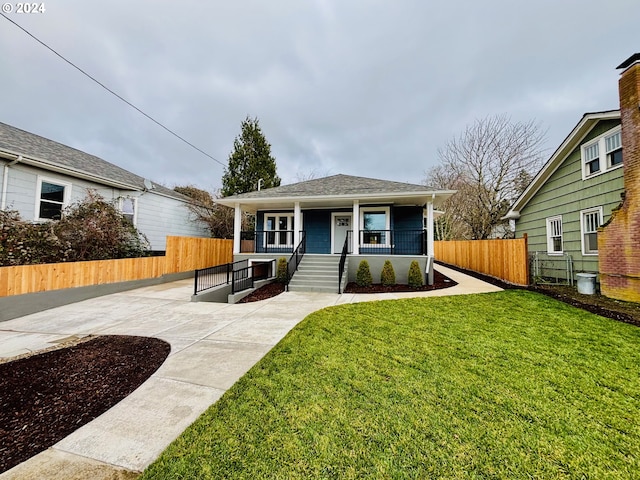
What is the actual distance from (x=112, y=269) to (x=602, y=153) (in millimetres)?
16424

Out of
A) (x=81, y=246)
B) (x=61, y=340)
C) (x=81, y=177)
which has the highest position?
(x=81, y=177)

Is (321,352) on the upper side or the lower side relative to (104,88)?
lower

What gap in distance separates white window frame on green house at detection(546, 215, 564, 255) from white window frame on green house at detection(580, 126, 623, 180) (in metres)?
2.01

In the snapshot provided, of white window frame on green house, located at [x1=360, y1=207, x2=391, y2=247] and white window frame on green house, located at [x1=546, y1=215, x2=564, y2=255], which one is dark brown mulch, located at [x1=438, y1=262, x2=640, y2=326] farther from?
white window frame on green house, located at [x1=360, y1=207, x2=391, y2=247]

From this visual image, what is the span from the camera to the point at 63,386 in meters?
3.15

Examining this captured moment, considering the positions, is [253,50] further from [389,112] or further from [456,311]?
[456,311]

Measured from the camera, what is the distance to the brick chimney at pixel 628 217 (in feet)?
21.9

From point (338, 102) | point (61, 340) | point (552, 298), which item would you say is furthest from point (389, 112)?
point (61, 340)

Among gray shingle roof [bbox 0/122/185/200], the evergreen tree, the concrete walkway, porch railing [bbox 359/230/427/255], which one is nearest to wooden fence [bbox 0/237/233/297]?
the concrete walkway

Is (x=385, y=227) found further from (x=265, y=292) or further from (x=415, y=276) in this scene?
(x=265, y=292)

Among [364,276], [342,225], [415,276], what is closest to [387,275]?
[364,276]

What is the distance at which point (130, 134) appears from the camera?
17766 mm

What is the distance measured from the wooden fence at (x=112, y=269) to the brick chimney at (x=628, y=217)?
1505cm

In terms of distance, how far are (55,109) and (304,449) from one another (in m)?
18.4
